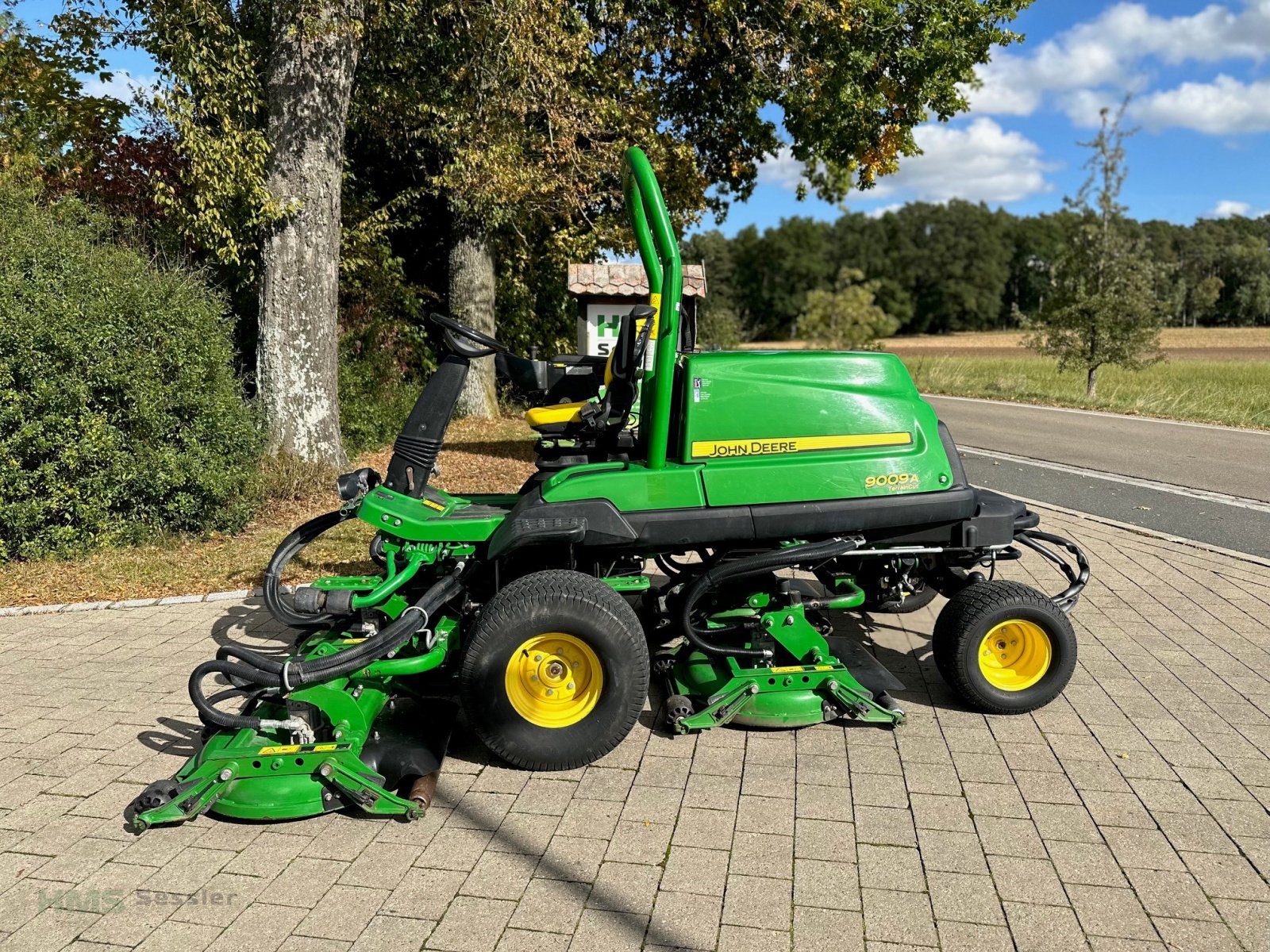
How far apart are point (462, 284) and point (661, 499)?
10.6 metres

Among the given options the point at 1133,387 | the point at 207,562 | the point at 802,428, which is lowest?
the point at 207,562

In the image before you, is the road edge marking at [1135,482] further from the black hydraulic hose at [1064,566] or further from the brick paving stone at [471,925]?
the brick paving stone at [471,925]

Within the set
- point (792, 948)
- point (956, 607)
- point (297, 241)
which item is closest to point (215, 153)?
point (297, 241)

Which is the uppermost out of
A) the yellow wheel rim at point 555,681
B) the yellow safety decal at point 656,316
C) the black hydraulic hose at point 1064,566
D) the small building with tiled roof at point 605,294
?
the small building with tiled roof at point 605,294

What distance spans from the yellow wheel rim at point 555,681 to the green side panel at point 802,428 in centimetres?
85

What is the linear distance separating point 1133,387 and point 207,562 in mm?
22102

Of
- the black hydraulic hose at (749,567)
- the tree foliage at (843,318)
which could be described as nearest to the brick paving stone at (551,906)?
the black hydraulic hose at (749,567)

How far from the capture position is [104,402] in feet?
21.3

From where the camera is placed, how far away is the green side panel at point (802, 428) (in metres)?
3.79

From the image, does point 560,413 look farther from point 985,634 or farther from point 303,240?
point 303,240

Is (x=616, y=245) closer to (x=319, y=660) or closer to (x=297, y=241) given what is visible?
(x=297, y=241)

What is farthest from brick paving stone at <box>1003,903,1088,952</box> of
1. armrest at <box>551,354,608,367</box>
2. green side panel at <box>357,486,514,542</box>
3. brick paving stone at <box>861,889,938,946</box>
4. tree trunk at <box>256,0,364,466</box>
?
tree trunk at <box>256,0,364,466</box>

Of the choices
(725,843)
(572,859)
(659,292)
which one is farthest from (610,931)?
(659,292)

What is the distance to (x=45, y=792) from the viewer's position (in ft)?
11.3
